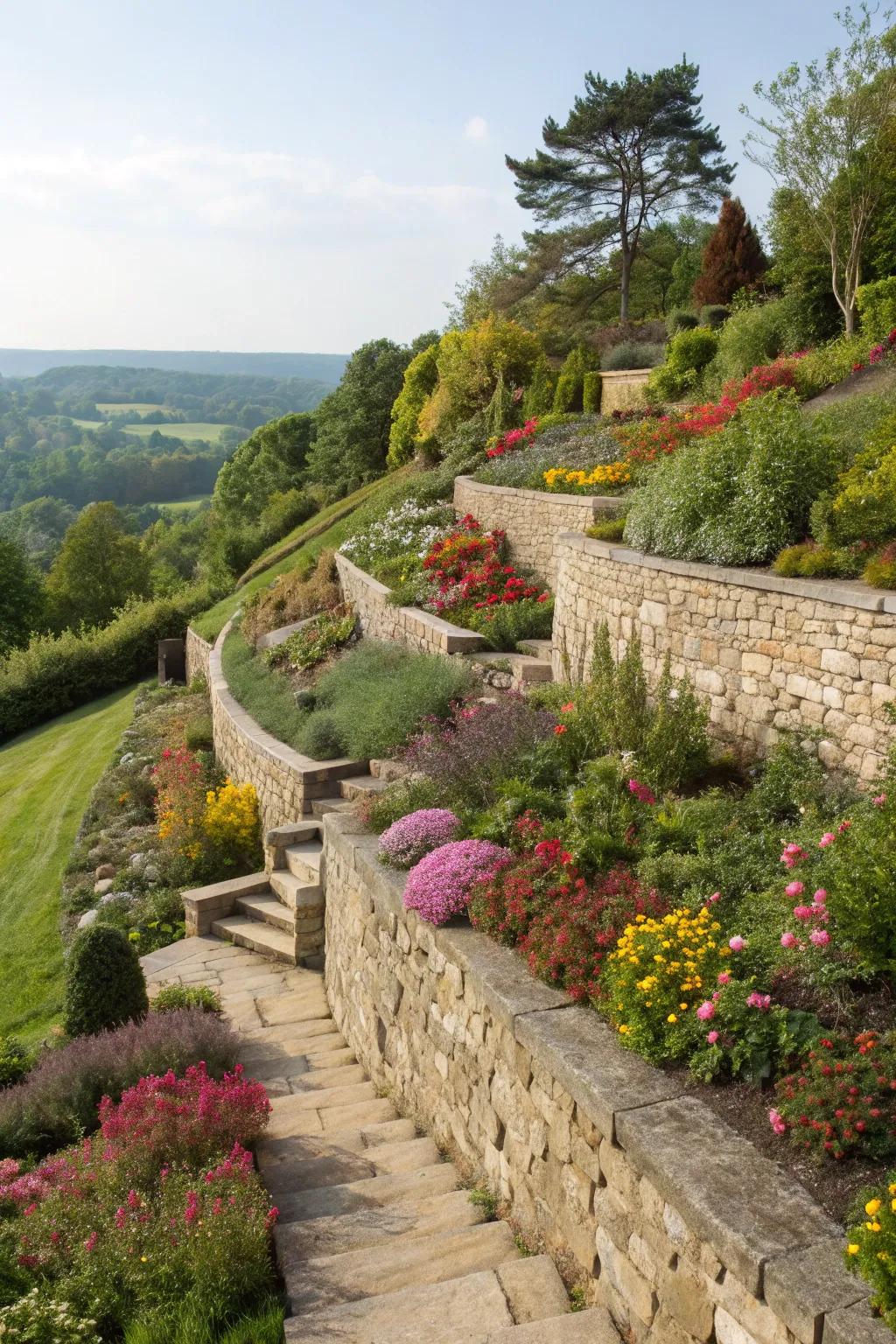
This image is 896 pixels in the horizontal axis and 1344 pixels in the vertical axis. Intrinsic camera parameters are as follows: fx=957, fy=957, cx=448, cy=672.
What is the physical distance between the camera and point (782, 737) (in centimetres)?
602

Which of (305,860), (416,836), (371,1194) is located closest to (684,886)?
(416,836)

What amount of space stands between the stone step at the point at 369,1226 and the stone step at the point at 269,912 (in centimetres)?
416

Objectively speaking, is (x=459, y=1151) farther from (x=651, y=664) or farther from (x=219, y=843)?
(x=219, y=843)

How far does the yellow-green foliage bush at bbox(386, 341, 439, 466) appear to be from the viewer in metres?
24.4

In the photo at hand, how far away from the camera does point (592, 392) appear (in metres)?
18.7

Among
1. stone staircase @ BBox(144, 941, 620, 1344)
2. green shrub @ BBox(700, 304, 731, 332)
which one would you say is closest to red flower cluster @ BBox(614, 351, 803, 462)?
green shrub @ BBox(700, 304, 731, 332)

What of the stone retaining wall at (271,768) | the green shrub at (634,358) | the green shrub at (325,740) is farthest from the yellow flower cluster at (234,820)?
the green shrub at (634,358)

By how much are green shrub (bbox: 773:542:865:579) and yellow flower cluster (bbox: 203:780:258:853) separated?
649cm

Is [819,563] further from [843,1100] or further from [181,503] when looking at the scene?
[181,503]

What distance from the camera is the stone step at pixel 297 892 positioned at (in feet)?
26.5

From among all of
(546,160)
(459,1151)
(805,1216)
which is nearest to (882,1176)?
(805,1216)

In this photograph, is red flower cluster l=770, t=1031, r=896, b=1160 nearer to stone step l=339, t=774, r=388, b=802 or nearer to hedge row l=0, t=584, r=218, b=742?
stone step l=339, t=774, r=388, b=802

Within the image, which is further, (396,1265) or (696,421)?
(696,421)

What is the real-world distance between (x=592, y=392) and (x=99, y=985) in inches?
607
